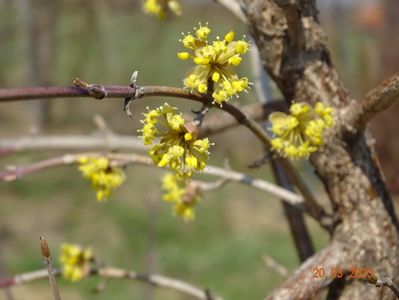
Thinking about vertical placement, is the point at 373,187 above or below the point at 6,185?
below

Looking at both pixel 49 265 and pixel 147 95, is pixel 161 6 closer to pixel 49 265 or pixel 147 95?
pixel 147 95

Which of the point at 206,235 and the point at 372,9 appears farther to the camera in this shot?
the point at 372,9

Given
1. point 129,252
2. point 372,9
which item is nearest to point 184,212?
point 129,252

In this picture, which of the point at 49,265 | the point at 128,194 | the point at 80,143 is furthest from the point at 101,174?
the point at 128,194

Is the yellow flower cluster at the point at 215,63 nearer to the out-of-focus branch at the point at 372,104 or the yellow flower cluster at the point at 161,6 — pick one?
the out-of-focus branch at the point at 372,104

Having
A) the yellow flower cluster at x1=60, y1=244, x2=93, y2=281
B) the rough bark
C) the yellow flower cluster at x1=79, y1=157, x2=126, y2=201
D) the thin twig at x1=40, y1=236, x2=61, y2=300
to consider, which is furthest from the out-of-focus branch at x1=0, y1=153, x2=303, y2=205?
the thin twig at x1=40, y1=236, x2=61, y2=300

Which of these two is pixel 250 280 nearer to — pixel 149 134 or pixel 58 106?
pixel 149 134
